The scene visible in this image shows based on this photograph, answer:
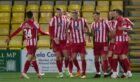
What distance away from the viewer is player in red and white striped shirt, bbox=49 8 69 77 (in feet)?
58.3

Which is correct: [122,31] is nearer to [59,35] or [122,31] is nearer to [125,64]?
[125,64]

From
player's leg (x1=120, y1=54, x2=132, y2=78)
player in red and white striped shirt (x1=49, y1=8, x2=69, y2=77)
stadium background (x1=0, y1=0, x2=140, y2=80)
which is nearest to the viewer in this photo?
player's leg (x1=120, y1=54, x2=132, y2=78)

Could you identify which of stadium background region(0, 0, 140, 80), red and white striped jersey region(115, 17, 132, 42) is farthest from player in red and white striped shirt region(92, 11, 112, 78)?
stadium background region(0, 0, 140, 80)

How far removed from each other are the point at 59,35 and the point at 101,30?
1261 millimetres

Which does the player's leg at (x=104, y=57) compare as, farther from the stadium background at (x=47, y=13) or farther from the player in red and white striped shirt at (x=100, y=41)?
the stadium background at (x=47, y=13)

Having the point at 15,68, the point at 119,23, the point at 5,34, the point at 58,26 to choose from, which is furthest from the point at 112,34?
the point at 5,34

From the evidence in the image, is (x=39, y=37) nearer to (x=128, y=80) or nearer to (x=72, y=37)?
(x=72, y=37)

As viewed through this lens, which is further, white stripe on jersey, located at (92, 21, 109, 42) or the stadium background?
the stadium background

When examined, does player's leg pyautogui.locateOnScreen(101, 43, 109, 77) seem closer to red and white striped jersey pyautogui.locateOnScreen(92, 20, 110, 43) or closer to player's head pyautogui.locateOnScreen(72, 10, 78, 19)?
red and white striped jersey pyautogui.locateOnScreen(92, 20, 110, 43)

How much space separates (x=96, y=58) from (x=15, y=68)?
4219mm

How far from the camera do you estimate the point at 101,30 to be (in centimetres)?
1814

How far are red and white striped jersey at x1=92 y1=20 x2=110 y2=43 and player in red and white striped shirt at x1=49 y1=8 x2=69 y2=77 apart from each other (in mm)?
923

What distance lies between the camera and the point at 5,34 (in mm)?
23203

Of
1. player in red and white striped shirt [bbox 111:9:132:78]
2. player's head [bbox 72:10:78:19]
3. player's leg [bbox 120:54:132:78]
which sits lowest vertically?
player's leg [bbox 120:54:132:78]
